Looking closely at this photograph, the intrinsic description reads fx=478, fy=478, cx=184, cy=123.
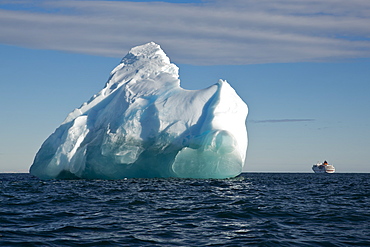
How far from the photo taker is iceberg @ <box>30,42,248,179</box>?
2658cm

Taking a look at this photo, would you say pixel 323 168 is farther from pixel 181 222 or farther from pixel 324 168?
pixel 181 222

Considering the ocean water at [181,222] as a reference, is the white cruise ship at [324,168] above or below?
above

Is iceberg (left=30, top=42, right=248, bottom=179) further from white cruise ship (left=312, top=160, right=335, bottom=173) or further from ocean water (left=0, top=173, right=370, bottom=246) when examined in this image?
white cruise ship (left=312, top=160, right=335, bottom=173)

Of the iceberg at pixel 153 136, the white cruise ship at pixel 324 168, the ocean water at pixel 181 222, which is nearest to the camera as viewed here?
the ocean water at pixel 181 222

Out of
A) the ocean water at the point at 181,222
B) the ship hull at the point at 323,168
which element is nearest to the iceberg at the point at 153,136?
the ocean water at the point at 181,222

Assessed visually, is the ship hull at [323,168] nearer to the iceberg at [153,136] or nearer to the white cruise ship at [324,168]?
the white cruise ship at [324,168]

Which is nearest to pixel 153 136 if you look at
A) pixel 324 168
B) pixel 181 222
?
pixel 181 222

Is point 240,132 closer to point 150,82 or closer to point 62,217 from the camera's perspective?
point 150,82

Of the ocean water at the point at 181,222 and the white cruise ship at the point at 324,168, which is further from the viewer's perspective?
the white cruise ship at the point at 324,168

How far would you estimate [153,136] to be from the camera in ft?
90.3

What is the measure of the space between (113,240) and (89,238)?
51cm

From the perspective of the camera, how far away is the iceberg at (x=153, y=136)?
2658 cm

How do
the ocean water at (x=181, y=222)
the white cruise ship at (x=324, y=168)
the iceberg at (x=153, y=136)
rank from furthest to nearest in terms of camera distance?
1. the white cruise ship at (x=324, y=168)
2. the iceberg at (x=153, y=136)
3. the ocean water at (x=181, y=222)

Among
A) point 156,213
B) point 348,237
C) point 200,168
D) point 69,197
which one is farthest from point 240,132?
point 348,237
